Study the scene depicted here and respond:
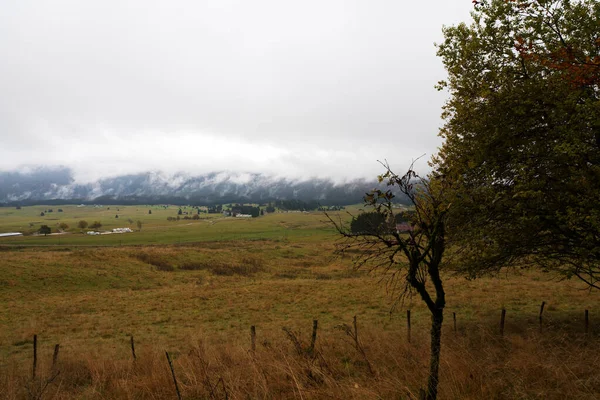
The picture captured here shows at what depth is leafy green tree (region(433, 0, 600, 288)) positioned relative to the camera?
1002 centimetres

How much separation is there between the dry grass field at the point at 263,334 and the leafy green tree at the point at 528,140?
3621 millimetres

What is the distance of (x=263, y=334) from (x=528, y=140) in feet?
55.0

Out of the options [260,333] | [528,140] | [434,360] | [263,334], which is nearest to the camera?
[434,360]

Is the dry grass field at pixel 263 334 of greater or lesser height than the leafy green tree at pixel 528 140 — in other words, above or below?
below

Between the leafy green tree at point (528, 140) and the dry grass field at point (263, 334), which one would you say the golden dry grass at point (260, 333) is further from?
the leafy green tree at point (528, 140)

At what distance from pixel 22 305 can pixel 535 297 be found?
1869 inches

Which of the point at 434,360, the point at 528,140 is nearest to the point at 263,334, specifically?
the point at 434,360

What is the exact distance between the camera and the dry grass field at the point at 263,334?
24.9 ft

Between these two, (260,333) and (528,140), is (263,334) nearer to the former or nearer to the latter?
(260,333)

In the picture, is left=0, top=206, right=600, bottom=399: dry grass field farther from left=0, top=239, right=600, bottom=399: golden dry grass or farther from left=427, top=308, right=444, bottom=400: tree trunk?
left=427, top=308, right=444, bottom=400: tree trunk

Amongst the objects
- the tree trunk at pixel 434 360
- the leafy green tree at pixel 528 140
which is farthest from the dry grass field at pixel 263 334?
the leafy green tree at pixel 528 140

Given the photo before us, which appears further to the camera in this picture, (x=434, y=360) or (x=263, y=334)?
(x=263, y=334)

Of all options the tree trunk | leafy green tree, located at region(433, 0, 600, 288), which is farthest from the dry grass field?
leafy green tree, located at region(433, 0, 600, 288)

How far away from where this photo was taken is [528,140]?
38.3 ft
